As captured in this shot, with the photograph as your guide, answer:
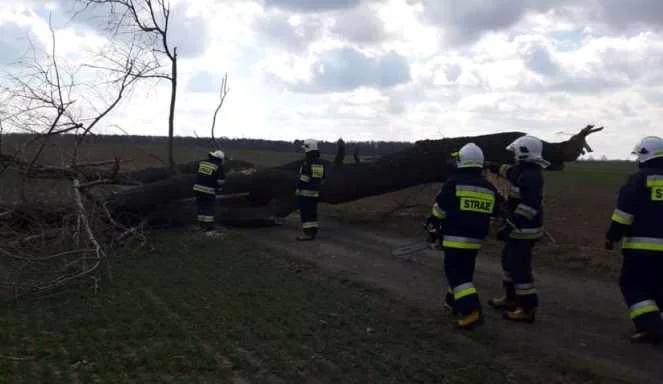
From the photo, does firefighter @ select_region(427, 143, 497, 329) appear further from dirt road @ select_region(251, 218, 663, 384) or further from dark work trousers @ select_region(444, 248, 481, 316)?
dirt road @ select_region(251, 218, 663, 384)

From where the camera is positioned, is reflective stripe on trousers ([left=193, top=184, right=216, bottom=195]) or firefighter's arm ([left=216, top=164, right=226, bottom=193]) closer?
reflective stripe on trousers ([left=193, top=184, right=216, bottom=195])

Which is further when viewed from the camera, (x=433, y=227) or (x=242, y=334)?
(x=433, y=227)

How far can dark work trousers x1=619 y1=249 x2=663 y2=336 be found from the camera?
5289mm

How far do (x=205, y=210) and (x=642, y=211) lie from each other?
797 cm

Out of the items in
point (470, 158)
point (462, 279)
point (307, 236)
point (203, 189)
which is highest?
point (470, 158)

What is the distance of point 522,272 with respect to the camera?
19.6 feet

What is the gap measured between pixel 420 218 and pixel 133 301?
763 centimetres

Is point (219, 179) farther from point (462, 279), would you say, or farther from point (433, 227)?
point (462, 279)

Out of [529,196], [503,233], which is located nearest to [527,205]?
[529,196]

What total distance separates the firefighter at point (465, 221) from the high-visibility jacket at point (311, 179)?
502cm

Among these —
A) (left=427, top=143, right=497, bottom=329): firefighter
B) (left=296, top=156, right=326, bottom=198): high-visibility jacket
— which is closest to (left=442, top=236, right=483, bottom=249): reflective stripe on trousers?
(left=427, top=143, right=497, bottom=329): firefighter

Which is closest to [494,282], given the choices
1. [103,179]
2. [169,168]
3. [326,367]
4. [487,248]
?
[487,248]

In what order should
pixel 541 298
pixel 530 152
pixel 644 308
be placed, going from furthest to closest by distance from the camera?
pixel 541 298
pixel 530 152
pixel 644 308

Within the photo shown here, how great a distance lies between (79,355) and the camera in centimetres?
477
